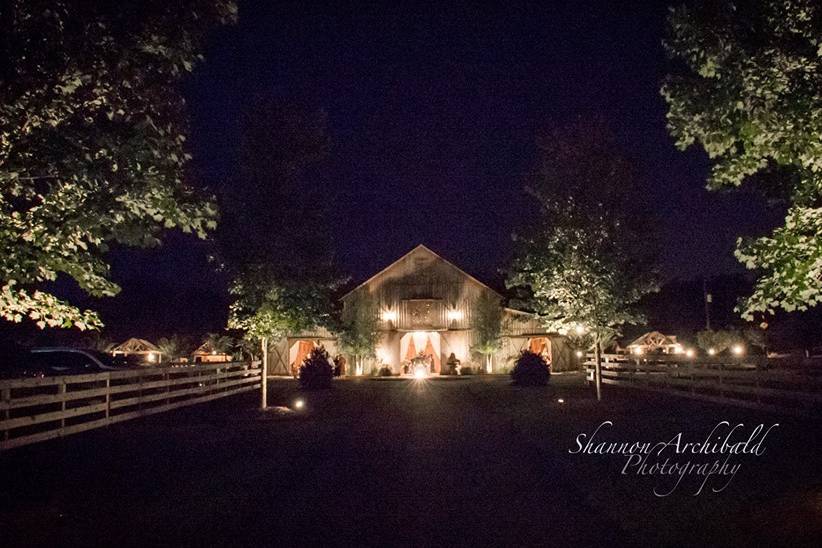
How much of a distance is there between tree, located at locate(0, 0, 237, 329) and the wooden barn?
125 ft

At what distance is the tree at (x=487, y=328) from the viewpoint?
44781 mm

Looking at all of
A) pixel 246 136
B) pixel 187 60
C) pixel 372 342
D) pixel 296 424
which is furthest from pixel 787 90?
pixel 372 342

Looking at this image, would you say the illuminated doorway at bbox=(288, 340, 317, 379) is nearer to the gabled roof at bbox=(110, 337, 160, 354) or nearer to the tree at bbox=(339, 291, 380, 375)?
the tree at bbox=(339, 291, 380, 375)

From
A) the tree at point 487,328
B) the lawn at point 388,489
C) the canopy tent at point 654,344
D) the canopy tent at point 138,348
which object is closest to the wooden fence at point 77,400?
the lawn at point 388,489

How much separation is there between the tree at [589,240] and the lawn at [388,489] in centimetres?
544

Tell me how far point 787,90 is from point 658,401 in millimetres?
14931

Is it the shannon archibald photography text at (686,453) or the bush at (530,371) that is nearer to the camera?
the shannon archibald photography text at (686,453)

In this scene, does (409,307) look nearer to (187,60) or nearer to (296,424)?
(296,424)

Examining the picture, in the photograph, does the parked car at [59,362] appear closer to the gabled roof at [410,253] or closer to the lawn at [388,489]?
the lawn at [388,489]

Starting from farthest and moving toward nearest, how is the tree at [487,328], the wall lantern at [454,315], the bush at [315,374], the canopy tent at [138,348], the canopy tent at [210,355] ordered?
the canopy tent at [138,348] → the wall lantern at [454,315] → the tree at [487,328] → the canopy tent at [210,355] → the bush at [315,374]

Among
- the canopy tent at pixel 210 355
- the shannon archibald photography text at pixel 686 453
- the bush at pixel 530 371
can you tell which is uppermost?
the canopy tent at pixel 210 355

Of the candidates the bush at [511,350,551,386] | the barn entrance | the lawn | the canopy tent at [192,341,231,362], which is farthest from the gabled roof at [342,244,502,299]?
the lawn

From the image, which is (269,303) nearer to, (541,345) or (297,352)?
(297,352)

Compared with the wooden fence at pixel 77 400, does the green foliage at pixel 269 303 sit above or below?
above
